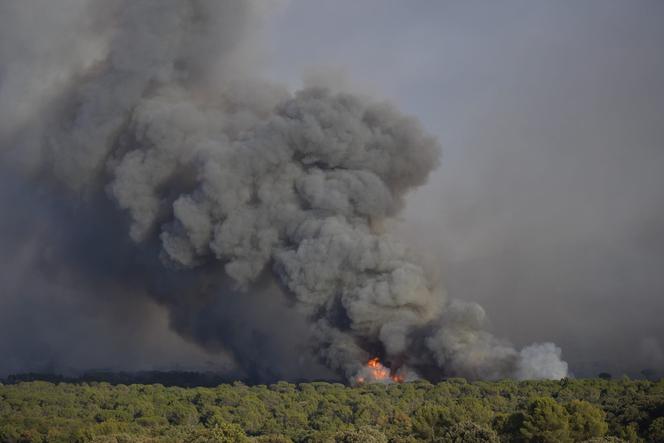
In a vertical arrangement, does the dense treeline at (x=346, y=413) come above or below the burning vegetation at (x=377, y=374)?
below

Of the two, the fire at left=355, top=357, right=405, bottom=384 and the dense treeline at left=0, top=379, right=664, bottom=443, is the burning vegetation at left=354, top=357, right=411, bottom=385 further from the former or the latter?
the dense treeline at left=0, top=379, right=664, bottom=443

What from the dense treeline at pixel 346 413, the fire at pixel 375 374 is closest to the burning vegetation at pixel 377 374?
the fire at pixel 375 374

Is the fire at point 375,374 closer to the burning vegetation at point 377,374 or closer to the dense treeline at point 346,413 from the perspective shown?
the burning vegetation at point 377,374

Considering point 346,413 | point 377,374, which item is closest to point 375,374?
point 377,374

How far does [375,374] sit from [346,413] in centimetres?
627

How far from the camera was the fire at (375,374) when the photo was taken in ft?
180

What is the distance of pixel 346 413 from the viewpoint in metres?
49.2

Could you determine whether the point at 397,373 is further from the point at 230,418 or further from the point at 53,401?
the point at 53,401

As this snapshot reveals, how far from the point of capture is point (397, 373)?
55.2m

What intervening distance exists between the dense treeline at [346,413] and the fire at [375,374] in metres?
1.08

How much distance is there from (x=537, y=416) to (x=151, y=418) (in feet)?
85.1

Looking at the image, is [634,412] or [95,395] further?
[95,395]

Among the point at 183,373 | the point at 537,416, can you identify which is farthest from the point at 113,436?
the point at 183,373

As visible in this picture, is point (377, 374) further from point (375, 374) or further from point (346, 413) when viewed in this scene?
point (346, 413)
